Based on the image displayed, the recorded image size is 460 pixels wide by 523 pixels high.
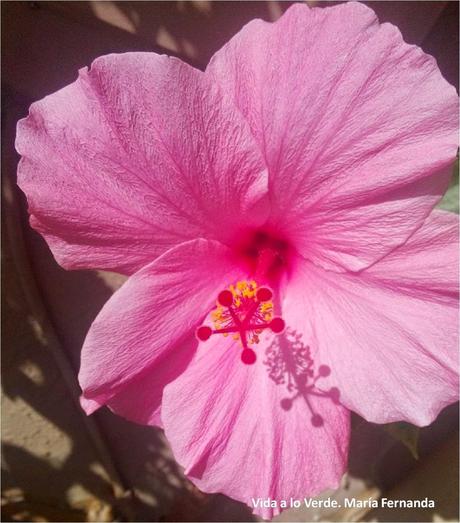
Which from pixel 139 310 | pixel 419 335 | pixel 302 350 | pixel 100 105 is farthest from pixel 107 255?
pixel 419 335

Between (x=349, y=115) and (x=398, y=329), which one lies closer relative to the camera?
(x=349, y=115)

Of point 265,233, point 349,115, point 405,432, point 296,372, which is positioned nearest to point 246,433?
point 296,372

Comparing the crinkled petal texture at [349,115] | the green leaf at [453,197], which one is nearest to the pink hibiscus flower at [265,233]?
the crinkled petal texture at [349,115]

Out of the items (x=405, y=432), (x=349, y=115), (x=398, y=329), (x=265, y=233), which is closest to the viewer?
(x=349, y=115)

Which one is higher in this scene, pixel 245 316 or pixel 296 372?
pixel 245 316

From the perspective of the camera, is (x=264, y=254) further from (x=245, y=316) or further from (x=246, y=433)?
(x=246, y=433)

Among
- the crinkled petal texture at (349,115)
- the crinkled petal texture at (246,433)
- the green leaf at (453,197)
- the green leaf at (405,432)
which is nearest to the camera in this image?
the crinkled petal texture at (349,115)

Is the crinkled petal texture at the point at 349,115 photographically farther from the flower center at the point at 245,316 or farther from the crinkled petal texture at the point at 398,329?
the flower center at the point at 245,316
